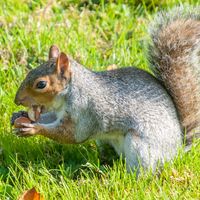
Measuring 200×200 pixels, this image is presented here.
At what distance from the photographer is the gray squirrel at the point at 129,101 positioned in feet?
9.90

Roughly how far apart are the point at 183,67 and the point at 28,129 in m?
0.75

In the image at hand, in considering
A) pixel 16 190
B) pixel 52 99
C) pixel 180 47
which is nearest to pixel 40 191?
pixel 16 190

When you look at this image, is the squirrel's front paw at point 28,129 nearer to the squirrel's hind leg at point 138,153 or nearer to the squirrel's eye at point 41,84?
the squirrel's eye at point 41,84

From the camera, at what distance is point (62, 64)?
3045 millimetres

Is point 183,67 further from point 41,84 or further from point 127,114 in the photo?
point 41,84

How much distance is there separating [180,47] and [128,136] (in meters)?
0.47

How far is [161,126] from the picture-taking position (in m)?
3.04

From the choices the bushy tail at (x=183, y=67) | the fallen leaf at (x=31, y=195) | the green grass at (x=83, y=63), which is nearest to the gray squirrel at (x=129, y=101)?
the bushy tail at (x=183, y=67)

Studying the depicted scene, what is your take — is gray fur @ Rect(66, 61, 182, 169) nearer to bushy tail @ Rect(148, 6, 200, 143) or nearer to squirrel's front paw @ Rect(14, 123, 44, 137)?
bushy tail @ Rect(148, 6, 200, 143)

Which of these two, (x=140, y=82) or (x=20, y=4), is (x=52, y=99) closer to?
(x=140, y=82)

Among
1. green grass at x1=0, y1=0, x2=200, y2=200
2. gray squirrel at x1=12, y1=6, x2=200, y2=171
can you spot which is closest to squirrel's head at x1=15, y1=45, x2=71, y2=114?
gray squirrel at x1=12, y1=6, x2=200, y2=171

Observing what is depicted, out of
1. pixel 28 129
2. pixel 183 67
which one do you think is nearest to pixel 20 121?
pixel 28 129

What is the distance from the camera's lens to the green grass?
2.88 m

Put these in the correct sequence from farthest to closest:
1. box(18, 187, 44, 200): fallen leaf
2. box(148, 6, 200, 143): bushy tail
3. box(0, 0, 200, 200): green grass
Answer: box(148, 6, 200, 143): bushy tail
box(0, 0, 200, 200): green grass
box(18, 187, 44, 200): fallen leaf
